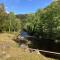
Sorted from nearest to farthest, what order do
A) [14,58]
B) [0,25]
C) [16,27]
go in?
[14,58], [0,25], [16,27]

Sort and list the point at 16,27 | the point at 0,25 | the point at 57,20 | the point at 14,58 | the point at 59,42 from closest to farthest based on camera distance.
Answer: the point at 14,58
the point at 59,42
the point at 57,20
the point at 0,25
the point at 16,27

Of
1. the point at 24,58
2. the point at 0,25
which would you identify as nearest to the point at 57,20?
the point at 0,25

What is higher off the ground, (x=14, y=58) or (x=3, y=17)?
(x=3, y=17)

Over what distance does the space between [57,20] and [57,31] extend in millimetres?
3054

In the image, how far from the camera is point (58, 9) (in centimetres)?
4231

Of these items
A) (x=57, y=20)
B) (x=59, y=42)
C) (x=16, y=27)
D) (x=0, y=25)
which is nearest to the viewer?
(x=59, y=42)

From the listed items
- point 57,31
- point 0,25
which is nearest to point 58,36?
point 57,31

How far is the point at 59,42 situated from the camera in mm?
38719

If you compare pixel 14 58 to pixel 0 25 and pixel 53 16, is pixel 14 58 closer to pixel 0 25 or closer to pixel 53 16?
pixel 53 16

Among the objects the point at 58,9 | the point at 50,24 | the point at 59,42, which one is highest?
the point at 58,9

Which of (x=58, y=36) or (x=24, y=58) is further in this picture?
(x=58, y=36)

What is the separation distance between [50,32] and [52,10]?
16.9 ft

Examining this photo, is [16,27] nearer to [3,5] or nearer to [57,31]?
[3,5]

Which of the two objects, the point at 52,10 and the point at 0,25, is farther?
the point at 0,25
